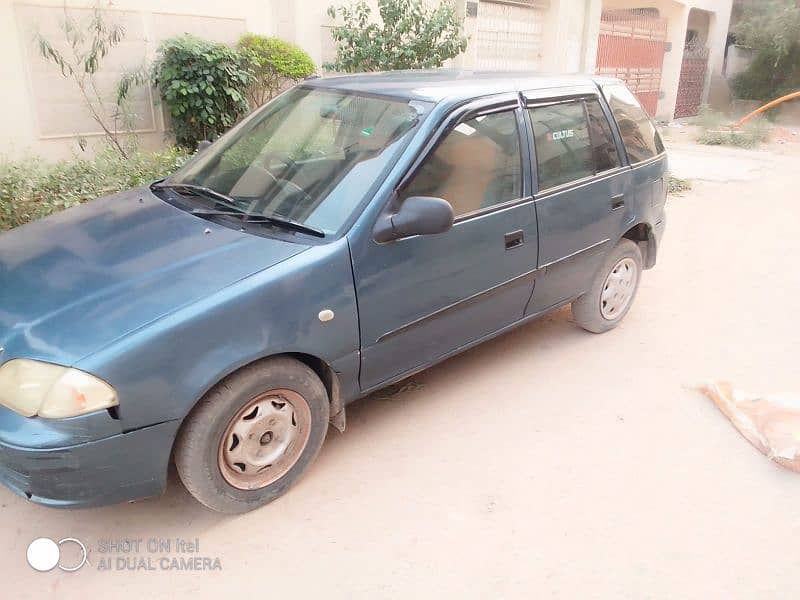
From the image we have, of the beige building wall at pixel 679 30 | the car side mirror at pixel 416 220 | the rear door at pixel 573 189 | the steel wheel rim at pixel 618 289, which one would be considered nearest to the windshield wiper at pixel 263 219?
the car side mirror at pixel 416 220

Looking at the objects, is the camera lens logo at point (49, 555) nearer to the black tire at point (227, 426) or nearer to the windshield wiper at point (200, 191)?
the black tire at point (227, 426)

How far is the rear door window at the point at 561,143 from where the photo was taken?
3637 millimetres

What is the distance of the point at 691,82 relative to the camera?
63.6 ft

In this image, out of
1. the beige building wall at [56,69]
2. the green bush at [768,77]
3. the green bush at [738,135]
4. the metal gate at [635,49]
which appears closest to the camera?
the beige building wall at [56,69]

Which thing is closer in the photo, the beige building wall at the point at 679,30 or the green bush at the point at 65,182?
the green bush at the point at 65,182

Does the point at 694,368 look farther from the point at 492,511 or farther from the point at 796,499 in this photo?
the point at 492,511

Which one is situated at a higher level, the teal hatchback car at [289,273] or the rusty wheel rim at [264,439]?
the teal hatchback car at [289,273]

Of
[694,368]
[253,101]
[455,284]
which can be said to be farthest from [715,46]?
[455,284]

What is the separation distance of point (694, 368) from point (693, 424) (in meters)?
0.70

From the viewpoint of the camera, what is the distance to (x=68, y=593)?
2391 mm

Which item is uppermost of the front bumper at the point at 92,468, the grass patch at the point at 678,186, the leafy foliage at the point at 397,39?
the leafy foliage at the point at 397,39

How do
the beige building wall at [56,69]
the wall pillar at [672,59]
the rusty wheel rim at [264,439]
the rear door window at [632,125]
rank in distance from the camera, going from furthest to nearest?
the wall pillar at [672,59]
the beige building wall at [56,69]
the rear door window at [632,125]
the rusty wheel rim at [264,439]

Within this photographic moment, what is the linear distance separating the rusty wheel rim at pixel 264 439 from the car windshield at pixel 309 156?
79cm

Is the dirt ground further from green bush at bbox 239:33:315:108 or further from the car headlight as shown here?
green bush at bbox 239:33:315:108
